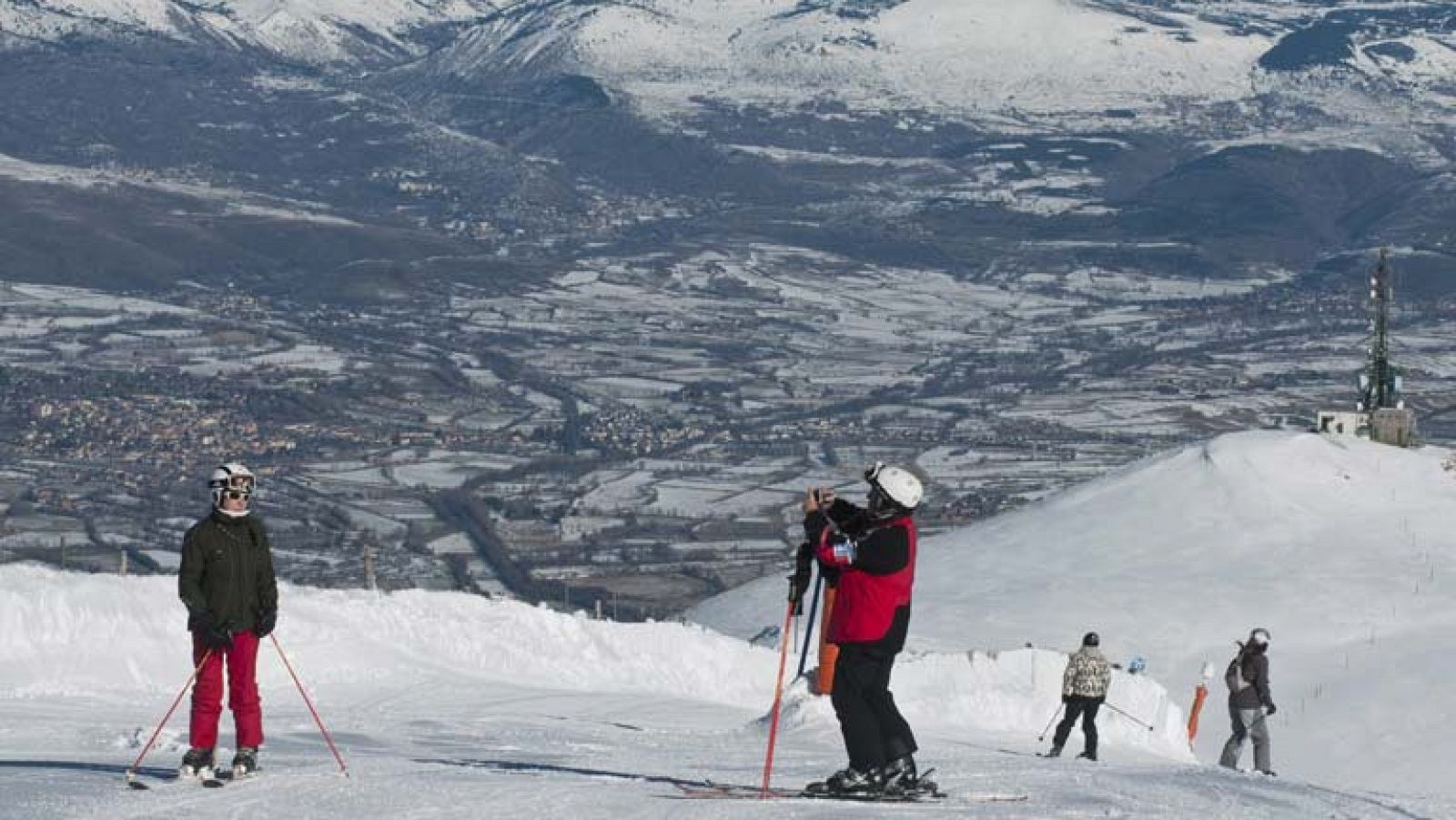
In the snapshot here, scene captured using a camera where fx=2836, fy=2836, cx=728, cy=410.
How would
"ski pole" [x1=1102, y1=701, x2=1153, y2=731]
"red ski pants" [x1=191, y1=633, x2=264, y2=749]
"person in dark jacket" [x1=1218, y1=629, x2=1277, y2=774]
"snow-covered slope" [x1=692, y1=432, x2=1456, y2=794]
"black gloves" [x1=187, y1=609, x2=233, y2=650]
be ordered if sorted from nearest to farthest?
"black gloves" [x1=187, y1=609, x2=233, y2=650] → "red ski pants" [x1=191, y1=633, x2=264, y2=749] → "person in dark jacket" [x1=1218, y1=629, x2=1277, y2=774] → "ski pole" [x1=1102, y1=701, x2=1153, y2=731] → "snow-covered slope" [x1=692, y1=432, x2=1456, y2=794]

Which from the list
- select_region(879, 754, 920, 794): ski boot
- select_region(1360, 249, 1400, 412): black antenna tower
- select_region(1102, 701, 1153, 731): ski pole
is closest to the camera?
select_region(879, 754, 920, 794): ski boot

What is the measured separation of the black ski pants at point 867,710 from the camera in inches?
549

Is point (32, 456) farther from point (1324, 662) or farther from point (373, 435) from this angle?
point (1324, 662)

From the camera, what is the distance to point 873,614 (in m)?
13.8

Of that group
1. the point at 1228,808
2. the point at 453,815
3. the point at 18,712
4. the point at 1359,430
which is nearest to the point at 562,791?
the point at 453,815

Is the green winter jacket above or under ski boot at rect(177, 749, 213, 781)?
above

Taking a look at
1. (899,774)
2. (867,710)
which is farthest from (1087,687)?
(867,710)

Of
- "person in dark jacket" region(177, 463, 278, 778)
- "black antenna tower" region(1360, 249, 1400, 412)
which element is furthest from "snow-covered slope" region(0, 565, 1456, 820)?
"black antenna tower" region(1360, 249, 1400, 412)

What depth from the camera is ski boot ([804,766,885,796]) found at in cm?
1425

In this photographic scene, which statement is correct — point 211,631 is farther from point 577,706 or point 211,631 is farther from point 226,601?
point 577,706

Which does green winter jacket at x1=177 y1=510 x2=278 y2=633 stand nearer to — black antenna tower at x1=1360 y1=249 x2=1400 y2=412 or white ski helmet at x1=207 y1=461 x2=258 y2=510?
white ski helmet at x1=207 y1=461 x2=258 y2=510

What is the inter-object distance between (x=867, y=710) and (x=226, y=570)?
3370mm

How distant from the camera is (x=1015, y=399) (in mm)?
143125

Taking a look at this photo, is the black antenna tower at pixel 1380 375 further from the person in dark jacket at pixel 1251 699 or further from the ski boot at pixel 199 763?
the ski boot at pixel 199 763
